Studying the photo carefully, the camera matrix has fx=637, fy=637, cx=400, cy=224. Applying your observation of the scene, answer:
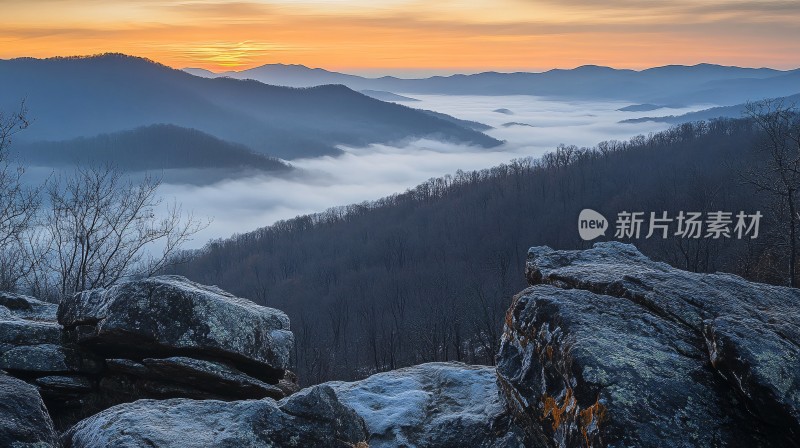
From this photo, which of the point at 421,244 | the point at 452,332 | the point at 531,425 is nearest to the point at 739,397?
the point at 531,425

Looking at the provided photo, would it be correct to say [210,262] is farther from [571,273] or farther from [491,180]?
[571,273]

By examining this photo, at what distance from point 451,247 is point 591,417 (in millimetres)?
116165

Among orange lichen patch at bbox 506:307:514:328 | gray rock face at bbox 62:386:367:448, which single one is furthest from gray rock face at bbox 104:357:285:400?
orange lichen patch at bbox 506:307:514:328

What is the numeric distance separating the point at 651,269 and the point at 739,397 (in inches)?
158

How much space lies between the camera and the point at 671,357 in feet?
24.9

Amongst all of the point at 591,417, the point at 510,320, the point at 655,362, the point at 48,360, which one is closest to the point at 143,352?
the point at 48,360

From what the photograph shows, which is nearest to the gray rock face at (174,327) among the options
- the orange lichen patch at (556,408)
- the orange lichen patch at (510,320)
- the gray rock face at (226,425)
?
the gray rock face at (226,425)

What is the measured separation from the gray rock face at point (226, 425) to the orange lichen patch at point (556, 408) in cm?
255

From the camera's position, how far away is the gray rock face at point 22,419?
7.09 m

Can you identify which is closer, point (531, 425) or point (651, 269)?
point (531, 425)

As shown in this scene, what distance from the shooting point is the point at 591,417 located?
22.8 ft

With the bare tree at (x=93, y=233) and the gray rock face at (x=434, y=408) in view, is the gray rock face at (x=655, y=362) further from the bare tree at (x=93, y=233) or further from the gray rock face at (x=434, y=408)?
the bare tree at (x=93, y=233)

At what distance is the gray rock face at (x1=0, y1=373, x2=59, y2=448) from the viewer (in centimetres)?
709

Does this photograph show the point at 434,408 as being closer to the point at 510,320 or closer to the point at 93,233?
the point at 510,320
